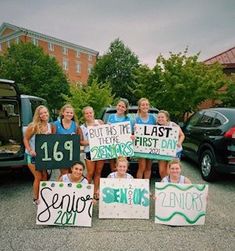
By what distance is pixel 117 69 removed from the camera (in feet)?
137

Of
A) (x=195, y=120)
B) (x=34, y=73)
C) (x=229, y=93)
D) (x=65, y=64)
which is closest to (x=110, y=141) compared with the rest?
(x=195, y=120)

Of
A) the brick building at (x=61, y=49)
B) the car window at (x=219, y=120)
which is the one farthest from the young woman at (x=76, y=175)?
the brick building at (x=61, y=49)

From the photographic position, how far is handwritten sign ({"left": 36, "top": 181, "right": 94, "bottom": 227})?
3.73 m

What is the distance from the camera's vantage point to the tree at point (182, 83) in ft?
51.4

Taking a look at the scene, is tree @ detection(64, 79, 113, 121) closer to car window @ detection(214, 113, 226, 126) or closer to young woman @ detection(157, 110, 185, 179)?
car window @ detection(214, 113, 226, 126)

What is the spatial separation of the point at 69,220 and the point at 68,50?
56.6 meters

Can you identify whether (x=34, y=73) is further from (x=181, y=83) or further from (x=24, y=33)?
(x=181, y=83)

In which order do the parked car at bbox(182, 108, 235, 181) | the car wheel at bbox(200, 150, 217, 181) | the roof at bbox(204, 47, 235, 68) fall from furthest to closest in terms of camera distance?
the roof at bbox(204, 47, 235, 68)
the car wheel at bbox(200, 150, 217, 181)
the parked car at bbox(182, 108, 235, 181)

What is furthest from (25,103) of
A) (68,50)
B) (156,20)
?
(68,50)

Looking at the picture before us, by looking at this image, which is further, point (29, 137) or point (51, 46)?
point (51, 46)

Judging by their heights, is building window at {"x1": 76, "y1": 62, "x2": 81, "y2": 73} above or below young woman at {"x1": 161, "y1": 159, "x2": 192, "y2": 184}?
above

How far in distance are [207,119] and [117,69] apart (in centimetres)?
3640

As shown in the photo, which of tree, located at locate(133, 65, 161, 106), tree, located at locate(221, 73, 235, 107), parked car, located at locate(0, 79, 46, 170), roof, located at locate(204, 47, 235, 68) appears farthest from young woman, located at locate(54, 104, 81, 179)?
roof, located at locate(204, 47, 235, 68)

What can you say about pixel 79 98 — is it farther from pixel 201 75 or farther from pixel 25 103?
pixel 25 103
